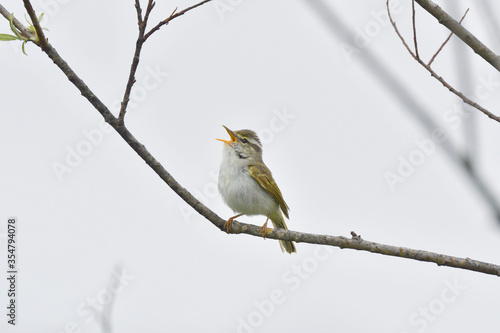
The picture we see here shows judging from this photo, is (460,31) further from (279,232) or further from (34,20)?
(279,232)

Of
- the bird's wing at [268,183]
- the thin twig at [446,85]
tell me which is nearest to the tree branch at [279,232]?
the thin twig at [446,85]

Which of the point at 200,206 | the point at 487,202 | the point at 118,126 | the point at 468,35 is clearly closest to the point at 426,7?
the point at 468,35

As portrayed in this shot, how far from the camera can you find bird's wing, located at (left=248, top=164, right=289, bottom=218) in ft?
24.0

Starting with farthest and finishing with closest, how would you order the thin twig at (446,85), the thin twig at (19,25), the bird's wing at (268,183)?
the bird's wing at (268,183) < the thin twig at (19,25) < the thin twig at (446,85)

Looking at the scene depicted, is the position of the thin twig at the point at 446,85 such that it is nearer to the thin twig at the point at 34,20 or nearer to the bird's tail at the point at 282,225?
the thin twig at the point at 34,20

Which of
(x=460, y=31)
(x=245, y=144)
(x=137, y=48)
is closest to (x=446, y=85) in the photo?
(x=460, y=31)

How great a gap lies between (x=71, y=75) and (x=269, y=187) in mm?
3852

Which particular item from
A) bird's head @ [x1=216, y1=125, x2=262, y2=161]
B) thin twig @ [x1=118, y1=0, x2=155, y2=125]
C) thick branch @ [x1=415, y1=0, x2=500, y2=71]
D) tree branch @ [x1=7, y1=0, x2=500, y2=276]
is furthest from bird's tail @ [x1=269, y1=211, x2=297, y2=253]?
thick branch @ [x1=415, y1=0, x2=500, y2=71]

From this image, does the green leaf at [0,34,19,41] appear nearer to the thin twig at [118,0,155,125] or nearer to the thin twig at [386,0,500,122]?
the thin twig at [118,0,155,125]

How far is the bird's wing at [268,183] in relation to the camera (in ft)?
24.0

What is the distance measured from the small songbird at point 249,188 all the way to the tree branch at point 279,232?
229 cm

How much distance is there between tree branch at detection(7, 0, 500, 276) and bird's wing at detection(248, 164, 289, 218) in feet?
7.84

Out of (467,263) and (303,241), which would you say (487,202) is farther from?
(303,241)

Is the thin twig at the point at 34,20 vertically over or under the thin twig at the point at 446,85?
over
